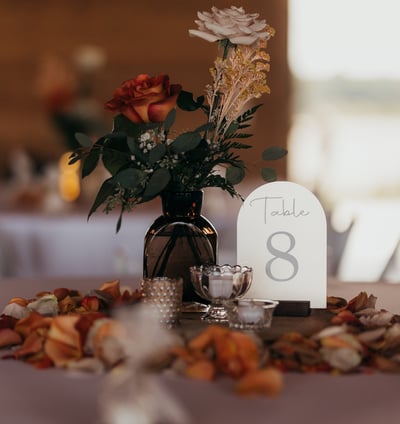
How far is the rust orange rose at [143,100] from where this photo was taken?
1412mm

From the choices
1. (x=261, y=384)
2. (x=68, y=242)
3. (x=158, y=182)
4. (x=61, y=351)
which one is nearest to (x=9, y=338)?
(x=61, y=351)

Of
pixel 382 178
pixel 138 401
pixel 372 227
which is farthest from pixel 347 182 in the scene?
pixel 138 401

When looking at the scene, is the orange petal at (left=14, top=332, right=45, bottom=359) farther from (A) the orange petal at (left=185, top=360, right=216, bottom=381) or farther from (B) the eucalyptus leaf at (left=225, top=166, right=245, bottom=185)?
(B) the eucalyptus leaf at (left=225, top=166, right=245, bottom=185)

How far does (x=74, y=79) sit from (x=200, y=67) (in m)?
1.14

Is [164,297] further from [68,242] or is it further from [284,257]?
[68,242]

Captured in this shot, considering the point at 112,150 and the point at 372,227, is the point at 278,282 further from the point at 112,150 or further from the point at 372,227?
the point at 372,227

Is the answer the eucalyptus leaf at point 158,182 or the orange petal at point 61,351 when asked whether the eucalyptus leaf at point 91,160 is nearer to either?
the eucalyptus leaf at point 158,182

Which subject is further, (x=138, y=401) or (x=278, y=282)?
(x=278, y=282)

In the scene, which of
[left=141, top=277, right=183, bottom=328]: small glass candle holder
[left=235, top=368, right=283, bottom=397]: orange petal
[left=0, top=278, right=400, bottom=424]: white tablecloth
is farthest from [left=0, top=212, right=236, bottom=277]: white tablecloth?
[left=235, top=368, right=283, bottom=397]: orange petal

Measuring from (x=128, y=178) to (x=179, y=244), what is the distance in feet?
0.55

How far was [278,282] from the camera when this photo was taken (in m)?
1.45

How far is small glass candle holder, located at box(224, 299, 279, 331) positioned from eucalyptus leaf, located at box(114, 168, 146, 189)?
27 centimetres

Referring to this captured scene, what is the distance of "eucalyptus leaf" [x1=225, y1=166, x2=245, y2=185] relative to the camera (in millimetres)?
1432

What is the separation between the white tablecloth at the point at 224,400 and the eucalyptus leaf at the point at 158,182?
389 millimetres
